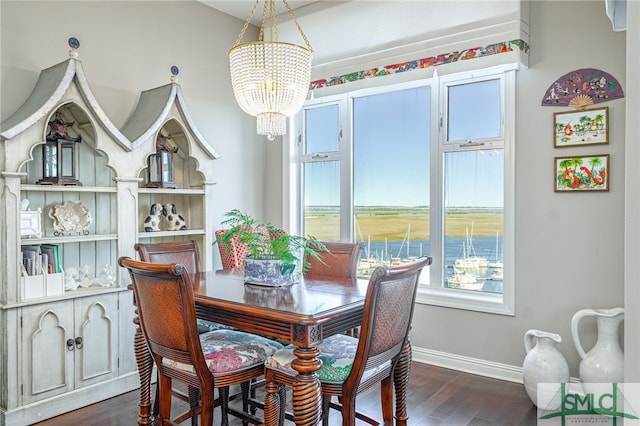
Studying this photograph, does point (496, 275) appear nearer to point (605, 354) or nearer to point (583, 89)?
point (605, 354)

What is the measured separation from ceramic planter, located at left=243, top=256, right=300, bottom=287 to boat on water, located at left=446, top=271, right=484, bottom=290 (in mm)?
1704

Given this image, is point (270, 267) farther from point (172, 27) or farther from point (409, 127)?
point (172, 27)

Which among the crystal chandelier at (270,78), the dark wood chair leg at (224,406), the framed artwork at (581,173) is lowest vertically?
the dark wood chair leg at (224,406)

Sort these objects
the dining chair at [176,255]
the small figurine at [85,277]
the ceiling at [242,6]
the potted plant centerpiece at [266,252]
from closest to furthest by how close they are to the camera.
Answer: the potted plant centerpiece at [266,252], the dining chair at [176,255], the small figurine at [85,277], the ceiling at [242,6]

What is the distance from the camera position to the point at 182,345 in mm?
1974

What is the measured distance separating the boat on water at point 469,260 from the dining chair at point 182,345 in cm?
193

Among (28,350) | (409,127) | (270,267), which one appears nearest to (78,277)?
(28,350)

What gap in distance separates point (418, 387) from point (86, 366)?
7.12 ft

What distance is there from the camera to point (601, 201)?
296cm

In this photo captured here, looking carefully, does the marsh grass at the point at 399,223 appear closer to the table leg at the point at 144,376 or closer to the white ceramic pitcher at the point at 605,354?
the white ceramic pitcher at the point at 605,354

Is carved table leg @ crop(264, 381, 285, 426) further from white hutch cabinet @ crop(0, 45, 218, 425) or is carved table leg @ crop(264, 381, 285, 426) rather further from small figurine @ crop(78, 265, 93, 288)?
small figurine @ crop(78, 265, 93, 288)

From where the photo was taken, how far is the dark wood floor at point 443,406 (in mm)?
2691

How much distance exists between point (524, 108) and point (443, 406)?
2074 mm

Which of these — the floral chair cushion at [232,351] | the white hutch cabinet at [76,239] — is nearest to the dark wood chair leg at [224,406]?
the floral chair cushion at [232,351]
